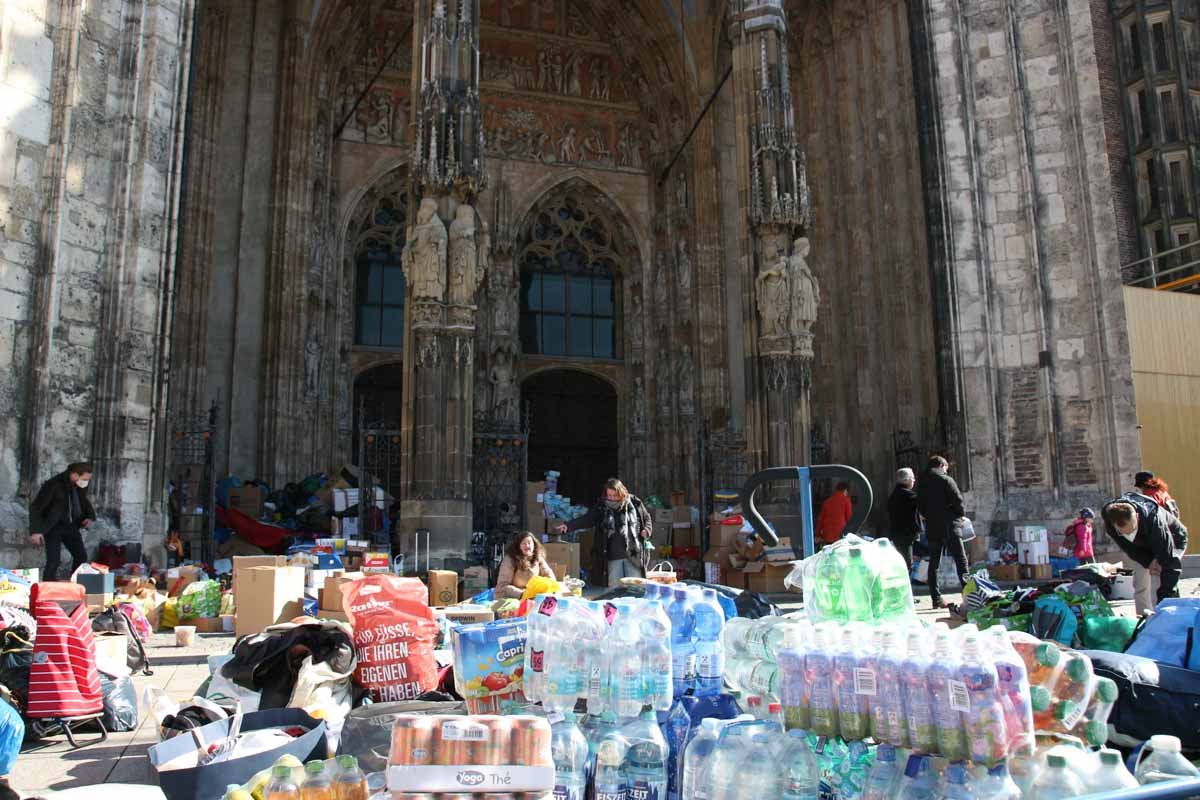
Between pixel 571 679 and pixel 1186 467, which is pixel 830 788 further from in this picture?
pixel 1186 467

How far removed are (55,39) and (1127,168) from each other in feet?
82.5

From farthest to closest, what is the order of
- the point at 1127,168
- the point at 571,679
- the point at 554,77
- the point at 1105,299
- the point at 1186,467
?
the point at 1127,168
the point at 554,77
the point at 1186,467
the point at 1105,299
the point at 571,679

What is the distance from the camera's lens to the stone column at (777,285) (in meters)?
14.3

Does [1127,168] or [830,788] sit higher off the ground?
[1127,168]

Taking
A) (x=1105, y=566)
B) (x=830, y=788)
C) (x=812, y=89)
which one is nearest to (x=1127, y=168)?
(x=812, y=89)

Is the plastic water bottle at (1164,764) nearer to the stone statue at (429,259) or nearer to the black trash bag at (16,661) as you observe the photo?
the black trash bag at (16,661)

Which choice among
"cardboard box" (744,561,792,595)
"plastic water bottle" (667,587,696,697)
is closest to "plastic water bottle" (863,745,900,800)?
"plastic water bottle" (667,587,696,697)

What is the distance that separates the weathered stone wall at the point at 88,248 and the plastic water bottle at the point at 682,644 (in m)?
8.93

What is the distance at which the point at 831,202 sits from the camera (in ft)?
59.4

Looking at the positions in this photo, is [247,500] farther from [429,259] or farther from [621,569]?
[621,569]

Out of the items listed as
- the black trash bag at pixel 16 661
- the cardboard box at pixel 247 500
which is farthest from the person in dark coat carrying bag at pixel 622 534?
the cardboard box at pixel 247 500

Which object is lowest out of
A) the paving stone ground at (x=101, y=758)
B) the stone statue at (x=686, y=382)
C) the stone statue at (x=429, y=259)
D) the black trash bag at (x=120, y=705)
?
the paving stone ground at (x=101, y=758)

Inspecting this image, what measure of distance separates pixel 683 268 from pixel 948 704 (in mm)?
17390

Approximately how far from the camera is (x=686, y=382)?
19062 millimetres
